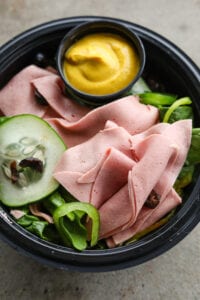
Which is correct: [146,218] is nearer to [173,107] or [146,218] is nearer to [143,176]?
[143,176]

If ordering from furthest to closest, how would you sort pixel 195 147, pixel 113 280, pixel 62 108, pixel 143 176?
pixel 113 280, pixel 62 108, pixel 195 147, pixel 143 176

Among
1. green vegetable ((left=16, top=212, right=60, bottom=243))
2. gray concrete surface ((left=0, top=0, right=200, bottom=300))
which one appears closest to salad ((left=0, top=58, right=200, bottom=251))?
green vegetable ((left=16, top=212, right=60, bottom=243))

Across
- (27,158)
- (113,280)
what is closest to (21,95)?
(27,158)

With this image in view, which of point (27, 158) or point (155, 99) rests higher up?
point (155, 99)

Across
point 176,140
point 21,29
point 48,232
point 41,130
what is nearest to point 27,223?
point 48,232

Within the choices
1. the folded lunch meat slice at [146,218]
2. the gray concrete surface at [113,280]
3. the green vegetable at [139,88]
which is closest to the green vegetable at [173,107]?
the green vegetable at [139,88]

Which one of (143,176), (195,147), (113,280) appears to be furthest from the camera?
(113,280)

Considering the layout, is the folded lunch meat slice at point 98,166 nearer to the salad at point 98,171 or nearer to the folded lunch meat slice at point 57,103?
the salad at point 98,171

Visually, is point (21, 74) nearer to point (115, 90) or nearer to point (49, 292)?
point (115, 90)
